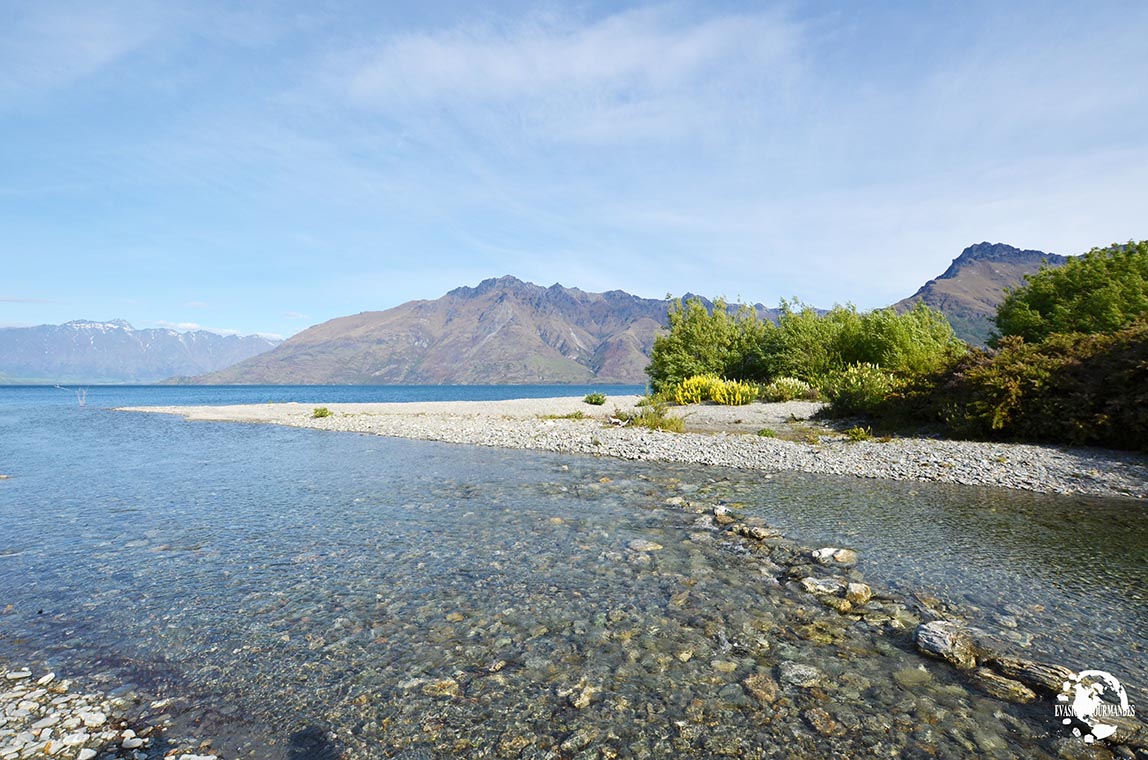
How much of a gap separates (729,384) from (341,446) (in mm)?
23616

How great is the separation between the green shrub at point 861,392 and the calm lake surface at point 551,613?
36.7 feet

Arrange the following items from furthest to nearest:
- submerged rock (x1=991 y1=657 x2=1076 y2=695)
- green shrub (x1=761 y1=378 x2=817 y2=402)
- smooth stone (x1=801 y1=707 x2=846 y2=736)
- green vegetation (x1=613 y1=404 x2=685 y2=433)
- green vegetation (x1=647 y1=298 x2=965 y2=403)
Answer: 1. green vegetation (x1=647 y1=298 x2=965 y2=403)
2. green shrub (x1=761 y1=378 x2=817 y2=402)
3. green vegetation (x1=613 y1=404 x2=685 y2=433)
4. submerged rock (x1=991 y1=657 x2=1076 y2=695)
5. smooth stone (x1=801 y1=707 x2=846 y2=736)

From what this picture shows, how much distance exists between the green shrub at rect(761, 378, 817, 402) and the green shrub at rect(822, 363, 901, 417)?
28.1 ft

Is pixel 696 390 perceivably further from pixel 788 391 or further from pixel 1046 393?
pixel 1046 393

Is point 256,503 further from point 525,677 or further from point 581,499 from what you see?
point 525,677

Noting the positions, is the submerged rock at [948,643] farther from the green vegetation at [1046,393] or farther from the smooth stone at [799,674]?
the green vegetation at [1046,393]

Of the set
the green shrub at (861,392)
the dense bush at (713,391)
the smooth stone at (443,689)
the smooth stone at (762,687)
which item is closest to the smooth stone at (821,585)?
the smooth stone at (762,687)

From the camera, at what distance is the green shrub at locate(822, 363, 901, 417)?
24391mm

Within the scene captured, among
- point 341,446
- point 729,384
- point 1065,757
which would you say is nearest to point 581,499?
point 1065,757

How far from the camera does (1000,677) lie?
5.42m

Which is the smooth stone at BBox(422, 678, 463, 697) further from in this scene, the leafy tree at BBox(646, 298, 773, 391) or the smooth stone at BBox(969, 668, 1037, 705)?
the leafy tree at BBox(646, 298, 773, 391)

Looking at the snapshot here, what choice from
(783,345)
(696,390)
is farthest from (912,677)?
(783,345)

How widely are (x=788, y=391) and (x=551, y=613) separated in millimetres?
32363

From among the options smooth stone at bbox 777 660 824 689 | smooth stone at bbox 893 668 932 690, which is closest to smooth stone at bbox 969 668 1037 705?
smooth stone at bbox 893 668 932 690
